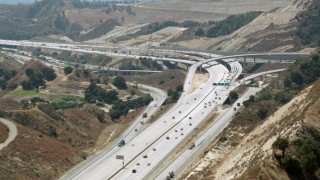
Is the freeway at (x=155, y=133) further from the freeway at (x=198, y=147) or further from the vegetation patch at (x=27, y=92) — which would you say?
the vegetation patch at (x=27, y=92)

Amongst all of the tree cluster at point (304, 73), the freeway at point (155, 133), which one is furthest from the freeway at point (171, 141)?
the tree cluster at point (304, 73)

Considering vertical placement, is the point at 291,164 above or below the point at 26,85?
above

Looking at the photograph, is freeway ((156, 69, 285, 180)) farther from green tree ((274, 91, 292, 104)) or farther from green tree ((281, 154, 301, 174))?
green tree ((281, 154, 301, 174))

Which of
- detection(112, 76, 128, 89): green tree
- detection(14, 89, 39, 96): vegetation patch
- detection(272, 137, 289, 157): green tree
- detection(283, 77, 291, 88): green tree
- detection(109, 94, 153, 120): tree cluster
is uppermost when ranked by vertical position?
detection(272, 137, 289, 157): green tree

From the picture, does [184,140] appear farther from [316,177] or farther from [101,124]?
[316,177]

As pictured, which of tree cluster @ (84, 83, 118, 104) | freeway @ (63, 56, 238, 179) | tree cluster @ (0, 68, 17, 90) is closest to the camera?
freeway @ (63, 56, 238, 179)

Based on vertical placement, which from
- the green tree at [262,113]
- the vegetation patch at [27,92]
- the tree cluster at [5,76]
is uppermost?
the green tree at [262,113]

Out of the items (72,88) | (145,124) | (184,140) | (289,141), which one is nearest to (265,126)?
(289,141)

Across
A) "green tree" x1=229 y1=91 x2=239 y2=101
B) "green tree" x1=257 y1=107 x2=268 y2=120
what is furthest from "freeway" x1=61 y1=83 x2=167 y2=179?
"green tree" x1=257 y1=107 x2=268 y2=120

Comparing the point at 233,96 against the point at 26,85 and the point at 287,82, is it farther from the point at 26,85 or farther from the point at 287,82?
the point at 26,85

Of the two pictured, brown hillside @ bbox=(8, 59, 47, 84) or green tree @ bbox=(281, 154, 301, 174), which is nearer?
green tree @ bbox=(281, 154, 301, 174)

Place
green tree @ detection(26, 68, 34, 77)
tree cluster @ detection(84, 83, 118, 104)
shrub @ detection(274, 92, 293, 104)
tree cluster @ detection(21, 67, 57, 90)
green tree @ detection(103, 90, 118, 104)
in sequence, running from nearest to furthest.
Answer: shrub @ detection(274, 92, 293, 104)
tree cluster @ detection(84, 83, 118, 104)
green tree @ detection(103, 90, 118, 104)
tree cluster @ detection(21, 67, 57, 90)
green tree @ detection(26, 68, 34, 77)

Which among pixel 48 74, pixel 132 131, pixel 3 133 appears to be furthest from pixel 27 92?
pixel 3 133

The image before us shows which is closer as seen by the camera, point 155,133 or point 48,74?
point 155,133
